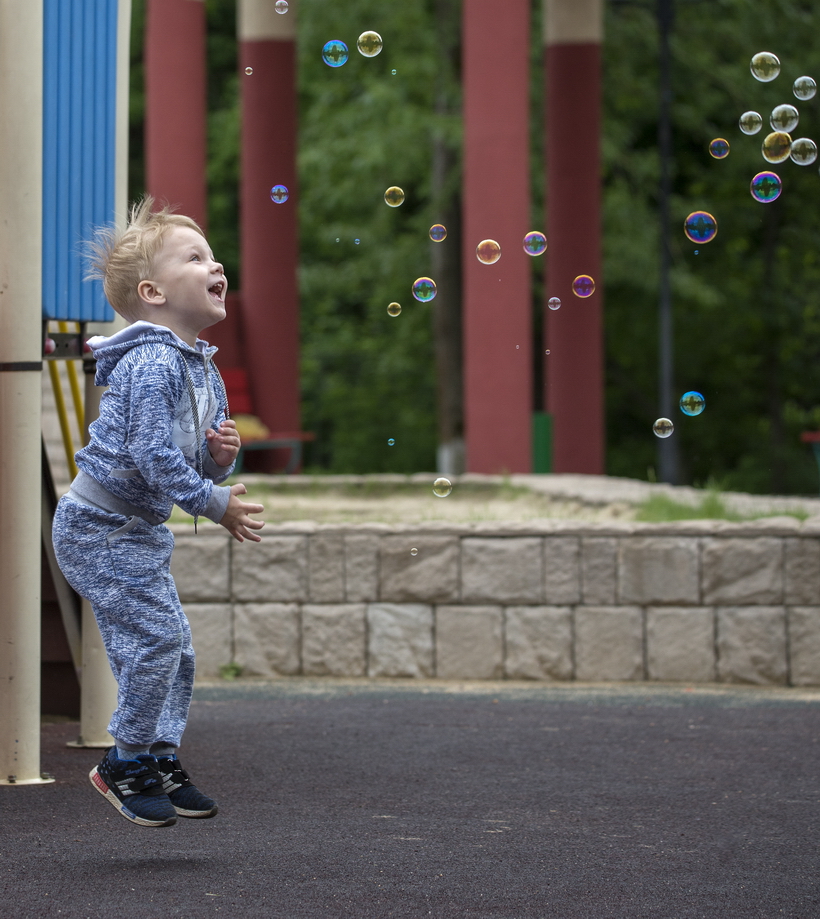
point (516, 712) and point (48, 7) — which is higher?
point (48, 7)

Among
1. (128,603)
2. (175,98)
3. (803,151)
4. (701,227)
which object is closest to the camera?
(128,603)

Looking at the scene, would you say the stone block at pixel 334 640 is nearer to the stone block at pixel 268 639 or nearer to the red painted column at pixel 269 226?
the stone block at pixel 268 639

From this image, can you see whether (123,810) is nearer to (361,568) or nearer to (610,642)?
(361,568)

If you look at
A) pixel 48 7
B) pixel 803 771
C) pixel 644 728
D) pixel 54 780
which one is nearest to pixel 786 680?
pixel 644 728

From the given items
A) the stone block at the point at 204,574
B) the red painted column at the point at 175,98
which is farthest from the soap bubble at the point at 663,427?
the red painted column at the point at 175,98

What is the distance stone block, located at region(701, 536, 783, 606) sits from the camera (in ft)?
24.0

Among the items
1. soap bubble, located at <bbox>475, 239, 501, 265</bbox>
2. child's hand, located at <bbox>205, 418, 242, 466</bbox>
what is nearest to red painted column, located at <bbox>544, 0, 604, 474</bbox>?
soap bubble, located at <bbox>475, 239, 501, 265</bbox>

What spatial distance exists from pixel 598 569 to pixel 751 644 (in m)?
0.82

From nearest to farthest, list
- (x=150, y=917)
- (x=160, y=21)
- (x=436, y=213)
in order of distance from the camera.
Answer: (x=150, y=917) < (x=160, y=21) < (x=436, y=213)

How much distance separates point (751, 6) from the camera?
22.0m

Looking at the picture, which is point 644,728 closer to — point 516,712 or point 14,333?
point 516,712

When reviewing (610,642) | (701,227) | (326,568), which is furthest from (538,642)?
(701,227)

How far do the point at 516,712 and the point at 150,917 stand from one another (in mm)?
→ 3234

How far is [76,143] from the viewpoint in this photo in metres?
5.39
